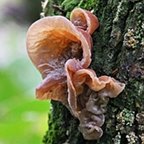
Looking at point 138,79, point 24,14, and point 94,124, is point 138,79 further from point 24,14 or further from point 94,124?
point 24,14

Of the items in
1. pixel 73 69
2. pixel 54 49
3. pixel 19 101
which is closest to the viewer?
pixel 73 69

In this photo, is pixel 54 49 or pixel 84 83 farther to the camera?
pixel 54 49

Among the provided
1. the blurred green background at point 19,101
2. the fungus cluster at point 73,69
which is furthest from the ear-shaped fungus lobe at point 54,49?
the blurred green background at point 19,101

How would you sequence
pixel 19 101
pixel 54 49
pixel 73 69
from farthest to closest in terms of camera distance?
1. pixel 19 101
2. pixel 54 49
3. pixel 73 69

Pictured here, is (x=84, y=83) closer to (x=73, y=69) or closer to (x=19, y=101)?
(x=73, y=69)

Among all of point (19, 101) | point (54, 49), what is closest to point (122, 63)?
point (54, 49)

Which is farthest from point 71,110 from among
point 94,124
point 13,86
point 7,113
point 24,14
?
point 24,14
